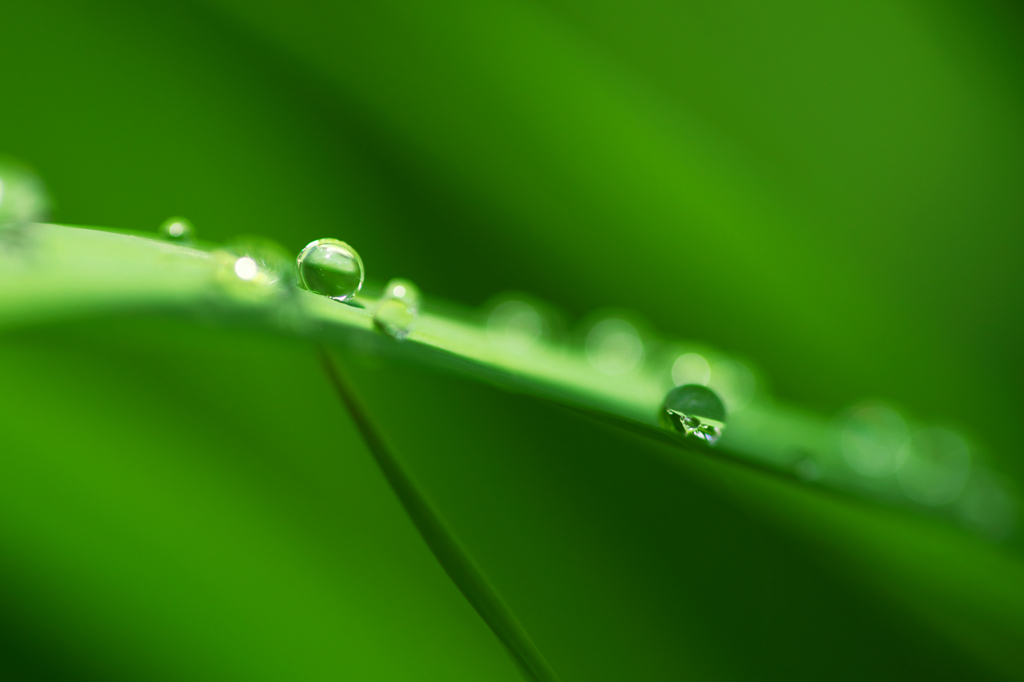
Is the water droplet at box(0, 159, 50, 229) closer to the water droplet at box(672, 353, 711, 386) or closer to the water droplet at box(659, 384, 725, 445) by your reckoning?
the water droplet at box(659, 384, 725, 445)

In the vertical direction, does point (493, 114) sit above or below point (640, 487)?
above

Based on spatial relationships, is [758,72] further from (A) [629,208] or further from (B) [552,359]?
(B) [552,359]

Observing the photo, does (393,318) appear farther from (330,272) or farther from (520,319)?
(520,319)

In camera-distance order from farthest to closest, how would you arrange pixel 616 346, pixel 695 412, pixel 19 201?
pixel 616 346
pixel 695 412
pixel 19 201

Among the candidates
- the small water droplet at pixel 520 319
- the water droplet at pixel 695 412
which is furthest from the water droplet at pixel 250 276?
the small water droplet at pixel 520 319

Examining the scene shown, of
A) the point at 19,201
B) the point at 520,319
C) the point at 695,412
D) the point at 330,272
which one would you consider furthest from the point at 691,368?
the point at 19,201

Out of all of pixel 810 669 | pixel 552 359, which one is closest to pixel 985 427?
pixel 810 669

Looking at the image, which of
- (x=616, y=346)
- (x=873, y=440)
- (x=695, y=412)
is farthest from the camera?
(x=616, y=346)

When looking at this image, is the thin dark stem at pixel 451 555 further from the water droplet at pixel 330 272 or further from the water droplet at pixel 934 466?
the water droplet at pixel 934 466
